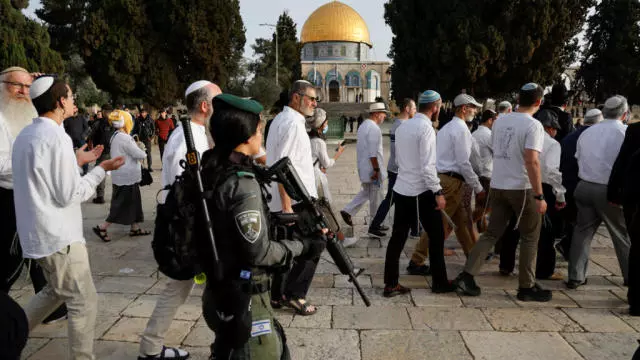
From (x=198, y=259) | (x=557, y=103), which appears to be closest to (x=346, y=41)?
(x=557, y=103)

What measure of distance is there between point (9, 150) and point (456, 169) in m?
4.01

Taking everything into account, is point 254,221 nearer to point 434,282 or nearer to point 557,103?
point 434,282

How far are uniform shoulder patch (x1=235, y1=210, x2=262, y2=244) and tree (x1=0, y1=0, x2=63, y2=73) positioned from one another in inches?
1110

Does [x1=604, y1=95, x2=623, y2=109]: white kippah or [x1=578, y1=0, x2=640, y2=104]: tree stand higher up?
[x1=578, y1=0, x2=640, y2=104]: tree

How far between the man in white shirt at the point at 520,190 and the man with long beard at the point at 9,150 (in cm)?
366

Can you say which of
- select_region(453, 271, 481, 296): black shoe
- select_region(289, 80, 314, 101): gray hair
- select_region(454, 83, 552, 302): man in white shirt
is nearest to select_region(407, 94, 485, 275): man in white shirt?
select_region(454, 83, 552, 302): man in white shirt

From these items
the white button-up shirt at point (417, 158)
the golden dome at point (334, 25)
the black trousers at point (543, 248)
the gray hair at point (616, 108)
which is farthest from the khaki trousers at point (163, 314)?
the golden dome at point (334, 25)

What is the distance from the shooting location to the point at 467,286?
4.50 metres

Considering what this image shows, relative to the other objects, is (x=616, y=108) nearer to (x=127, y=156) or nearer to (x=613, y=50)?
(x=127, y=156)

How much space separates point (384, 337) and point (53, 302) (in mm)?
2262

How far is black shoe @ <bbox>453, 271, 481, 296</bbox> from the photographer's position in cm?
449

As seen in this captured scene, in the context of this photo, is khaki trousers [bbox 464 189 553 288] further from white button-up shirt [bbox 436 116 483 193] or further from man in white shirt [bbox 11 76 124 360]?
man in white shirt [bbox 11 76 124 360]

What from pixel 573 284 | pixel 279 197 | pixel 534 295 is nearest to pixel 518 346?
pixel 534 295

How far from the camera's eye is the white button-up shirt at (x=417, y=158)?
4258 mm
